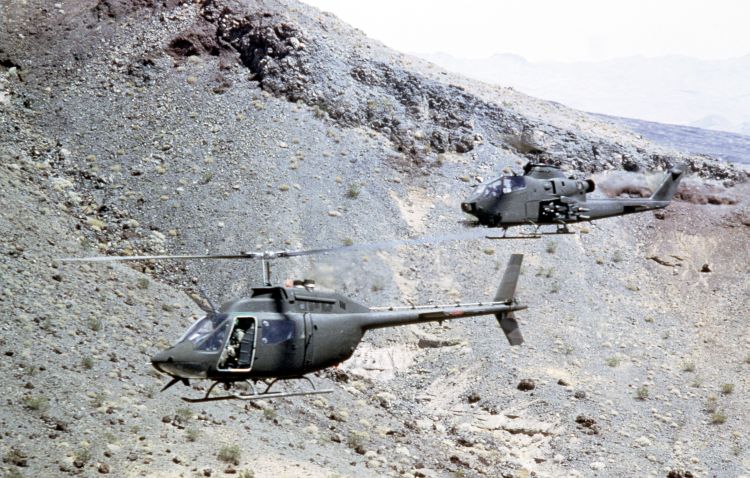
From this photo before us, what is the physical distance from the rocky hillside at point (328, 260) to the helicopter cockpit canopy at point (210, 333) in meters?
5.58

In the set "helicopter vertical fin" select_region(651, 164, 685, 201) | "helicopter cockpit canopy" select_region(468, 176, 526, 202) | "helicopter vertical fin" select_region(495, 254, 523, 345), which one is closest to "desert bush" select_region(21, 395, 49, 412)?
"helicopter vertical fin" select_region(495, 254, 523, 345)

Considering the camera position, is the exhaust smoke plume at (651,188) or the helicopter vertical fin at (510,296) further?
the exhaust smoke plume at (651,188)

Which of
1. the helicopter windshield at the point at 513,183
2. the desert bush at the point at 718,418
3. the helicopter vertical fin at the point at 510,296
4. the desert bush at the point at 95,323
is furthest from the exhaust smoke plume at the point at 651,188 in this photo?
the desert bush at the point at 95,323

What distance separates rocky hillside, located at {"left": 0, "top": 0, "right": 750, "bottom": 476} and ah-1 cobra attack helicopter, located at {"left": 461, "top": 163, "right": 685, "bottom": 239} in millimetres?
6405

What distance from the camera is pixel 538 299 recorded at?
121 feet

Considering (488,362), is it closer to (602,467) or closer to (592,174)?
(602,467)

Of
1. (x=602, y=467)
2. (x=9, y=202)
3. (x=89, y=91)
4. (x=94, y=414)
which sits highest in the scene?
(x=89, y=91)

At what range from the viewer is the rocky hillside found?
2547 cm

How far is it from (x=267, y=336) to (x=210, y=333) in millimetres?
1133

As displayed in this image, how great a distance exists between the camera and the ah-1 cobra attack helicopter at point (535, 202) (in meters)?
24.3

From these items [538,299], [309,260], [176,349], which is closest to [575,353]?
[538,299]

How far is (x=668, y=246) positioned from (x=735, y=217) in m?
4.73

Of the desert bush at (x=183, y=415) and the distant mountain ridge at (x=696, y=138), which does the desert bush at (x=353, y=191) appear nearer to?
the desert bush at (x=183, y=415)

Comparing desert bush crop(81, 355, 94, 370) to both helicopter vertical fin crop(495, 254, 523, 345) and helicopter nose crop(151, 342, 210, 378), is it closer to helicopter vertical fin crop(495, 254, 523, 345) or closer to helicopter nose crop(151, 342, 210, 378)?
helicopter nose crop(151, 342, 210, 378)
